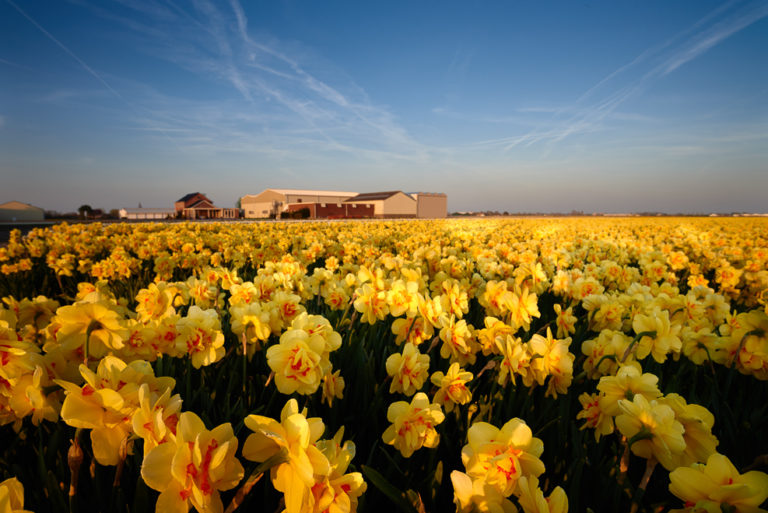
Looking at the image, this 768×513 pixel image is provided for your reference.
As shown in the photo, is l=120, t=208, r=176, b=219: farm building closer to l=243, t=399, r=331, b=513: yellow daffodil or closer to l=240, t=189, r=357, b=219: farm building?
l=240, t=189, r=357, b=219: farm building

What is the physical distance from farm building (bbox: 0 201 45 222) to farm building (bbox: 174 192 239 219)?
18.1 metres

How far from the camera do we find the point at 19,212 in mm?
46781

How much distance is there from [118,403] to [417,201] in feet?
210

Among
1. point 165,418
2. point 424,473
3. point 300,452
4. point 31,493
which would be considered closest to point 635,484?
point 424,473

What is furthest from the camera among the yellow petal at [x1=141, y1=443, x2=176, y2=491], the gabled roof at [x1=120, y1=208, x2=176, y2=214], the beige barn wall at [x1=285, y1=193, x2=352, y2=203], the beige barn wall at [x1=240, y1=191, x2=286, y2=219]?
the beige barn wall at [x1=240, y1=191, x2=286, y2=219]

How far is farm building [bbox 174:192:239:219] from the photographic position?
62.5m

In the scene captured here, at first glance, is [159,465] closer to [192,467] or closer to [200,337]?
[192,467]

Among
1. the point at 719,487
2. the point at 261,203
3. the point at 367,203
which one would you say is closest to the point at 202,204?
the point at 261,203

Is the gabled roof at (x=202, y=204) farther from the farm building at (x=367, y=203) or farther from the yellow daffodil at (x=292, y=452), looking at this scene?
the yellow daffodil at (x=292, y=452)

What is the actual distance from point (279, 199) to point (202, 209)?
1399 centimetres

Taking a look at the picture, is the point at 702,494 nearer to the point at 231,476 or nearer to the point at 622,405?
the point at 622,405

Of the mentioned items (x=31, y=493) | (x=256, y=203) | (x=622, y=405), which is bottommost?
(x=31, y=493)

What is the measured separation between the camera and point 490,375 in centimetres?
207

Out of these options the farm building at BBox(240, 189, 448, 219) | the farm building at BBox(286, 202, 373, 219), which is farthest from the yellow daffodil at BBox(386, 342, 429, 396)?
the farm building at BBox(240, 189, 448, 219)
